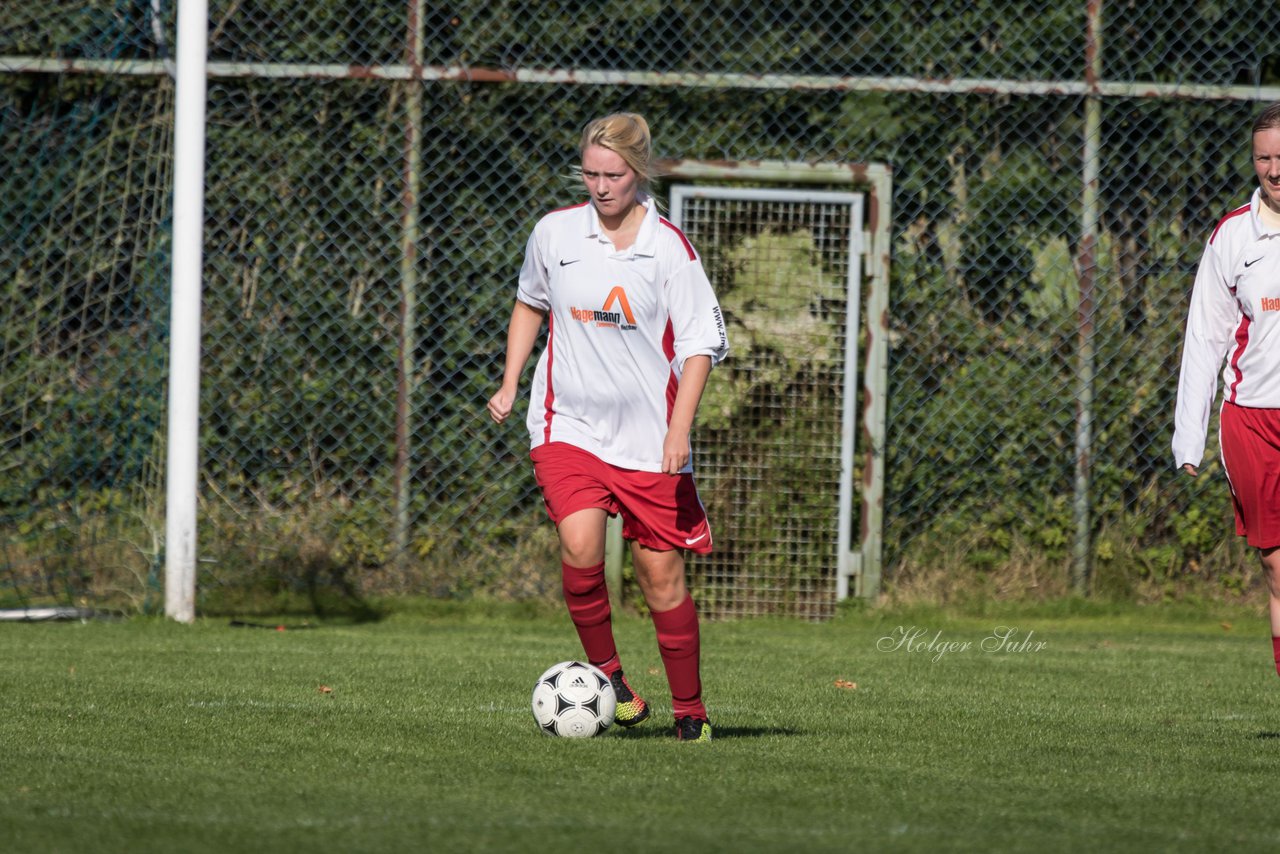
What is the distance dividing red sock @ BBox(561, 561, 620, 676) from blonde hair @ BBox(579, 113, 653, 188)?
3.89 ft

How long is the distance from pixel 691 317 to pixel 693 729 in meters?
1.21

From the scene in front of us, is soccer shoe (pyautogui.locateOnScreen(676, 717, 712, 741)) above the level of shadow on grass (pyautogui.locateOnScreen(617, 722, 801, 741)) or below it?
above

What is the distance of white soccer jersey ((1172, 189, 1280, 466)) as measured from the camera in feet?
16.2

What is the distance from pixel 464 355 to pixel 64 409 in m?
2.07

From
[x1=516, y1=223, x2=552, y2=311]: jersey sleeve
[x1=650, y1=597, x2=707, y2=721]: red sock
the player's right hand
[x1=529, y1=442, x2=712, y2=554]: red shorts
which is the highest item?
[x1=516, y1=223, x2=552, y2=311]: jersey sleeve

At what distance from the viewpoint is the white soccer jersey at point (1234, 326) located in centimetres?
493

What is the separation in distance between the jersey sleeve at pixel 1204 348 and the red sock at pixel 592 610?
184 centimetres

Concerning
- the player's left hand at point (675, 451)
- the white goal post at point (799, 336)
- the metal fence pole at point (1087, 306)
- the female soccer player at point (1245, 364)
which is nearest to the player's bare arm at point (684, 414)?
Result: the player's left hand at point (675, 451)

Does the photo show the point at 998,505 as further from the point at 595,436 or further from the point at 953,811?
the point at 953,811

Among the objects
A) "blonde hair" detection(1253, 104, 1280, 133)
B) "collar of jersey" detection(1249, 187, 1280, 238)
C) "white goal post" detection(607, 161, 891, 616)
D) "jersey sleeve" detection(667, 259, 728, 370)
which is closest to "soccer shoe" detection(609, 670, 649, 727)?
"jersey sleeve" detection(667, 259, 728, 370)

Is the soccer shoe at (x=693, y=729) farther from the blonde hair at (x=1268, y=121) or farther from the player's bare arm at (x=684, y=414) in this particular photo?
the blonde hair at (x=1268, y=121)

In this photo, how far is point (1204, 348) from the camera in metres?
5.05

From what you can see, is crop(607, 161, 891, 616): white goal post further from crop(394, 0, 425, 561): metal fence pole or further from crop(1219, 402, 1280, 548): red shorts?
crop(1219, 402, 1280, 548): red shorts

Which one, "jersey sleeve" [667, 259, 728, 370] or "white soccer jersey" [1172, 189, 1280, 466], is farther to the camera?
"white soccer jersey" [1172, 189, 1280, 466]
